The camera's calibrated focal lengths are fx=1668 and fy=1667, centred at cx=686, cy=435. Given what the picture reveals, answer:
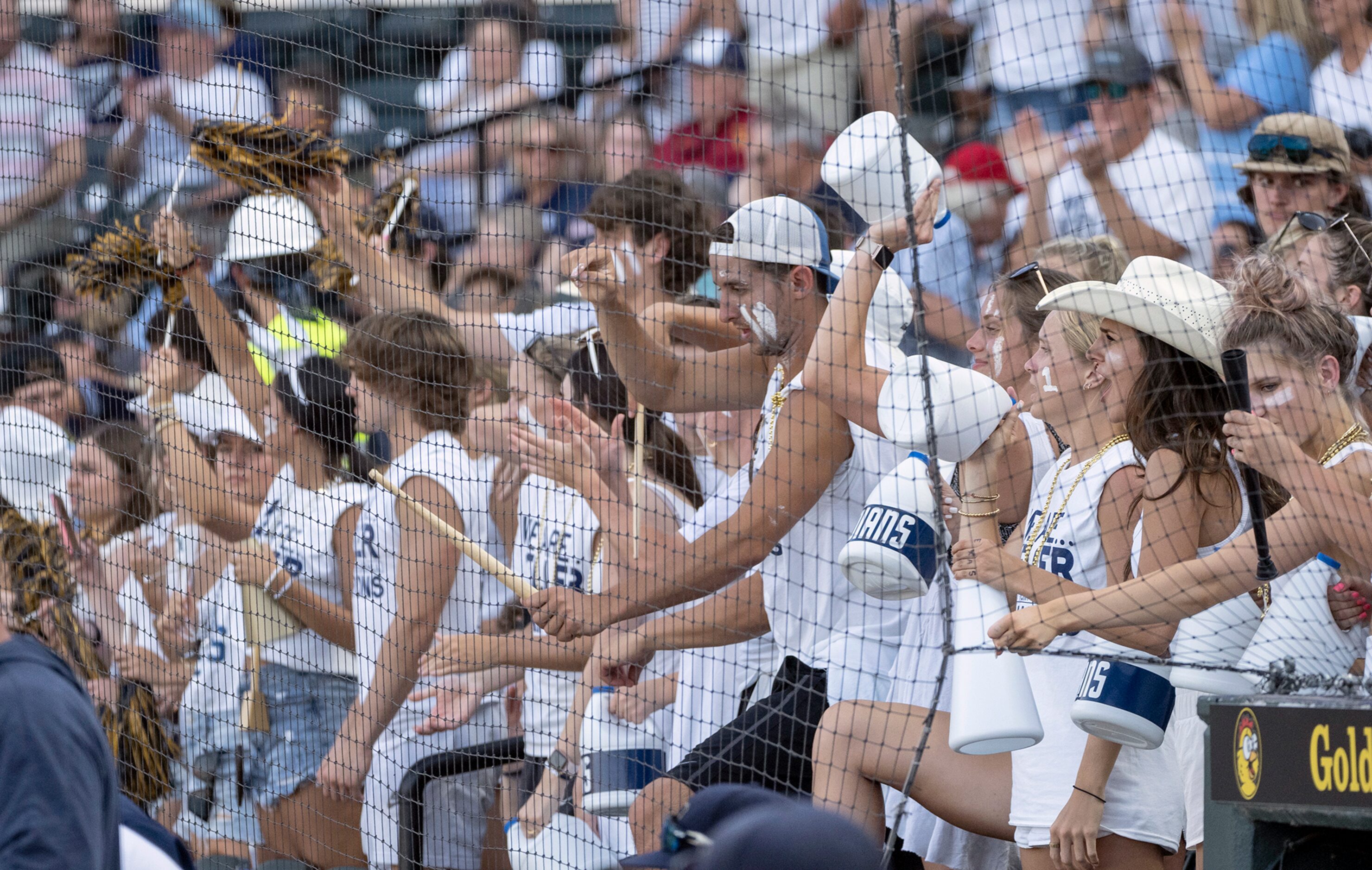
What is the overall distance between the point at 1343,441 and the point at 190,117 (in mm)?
3707

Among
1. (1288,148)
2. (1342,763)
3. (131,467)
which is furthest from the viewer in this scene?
(131,467)

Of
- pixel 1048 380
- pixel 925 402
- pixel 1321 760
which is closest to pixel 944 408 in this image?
pixel 925 402

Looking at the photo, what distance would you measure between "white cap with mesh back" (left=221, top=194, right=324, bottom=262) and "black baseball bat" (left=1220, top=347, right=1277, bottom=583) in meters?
2.72

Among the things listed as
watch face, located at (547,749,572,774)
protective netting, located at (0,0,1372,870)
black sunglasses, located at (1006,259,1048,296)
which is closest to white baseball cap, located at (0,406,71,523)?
protective netting, located at (0,0,1372,870)

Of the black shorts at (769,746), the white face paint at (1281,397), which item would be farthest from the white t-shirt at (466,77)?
the white face paint at (1281,397)

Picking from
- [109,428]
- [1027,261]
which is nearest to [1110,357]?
[1027,261]

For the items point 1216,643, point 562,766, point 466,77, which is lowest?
point 562,766

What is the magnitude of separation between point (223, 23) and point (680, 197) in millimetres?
1887

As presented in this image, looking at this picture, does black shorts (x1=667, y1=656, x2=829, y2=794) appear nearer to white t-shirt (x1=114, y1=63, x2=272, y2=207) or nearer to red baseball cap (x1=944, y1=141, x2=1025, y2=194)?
red baseball cap (x1=944, y1=141, x2=1025, y2=194)

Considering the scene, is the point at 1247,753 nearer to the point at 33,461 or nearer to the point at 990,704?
the point at 990,704

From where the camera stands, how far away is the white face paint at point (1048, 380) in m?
3.42

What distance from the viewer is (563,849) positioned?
4.07 m

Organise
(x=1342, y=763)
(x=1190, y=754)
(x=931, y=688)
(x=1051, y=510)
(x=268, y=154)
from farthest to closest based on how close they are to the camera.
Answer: (x=268, y=154) < (x=931, y=688) < (x=1051, y=510) < (x=1190, y=754) < (x=1342, y=763)

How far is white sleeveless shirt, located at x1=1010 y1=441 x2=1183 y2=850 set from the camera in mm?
3266
